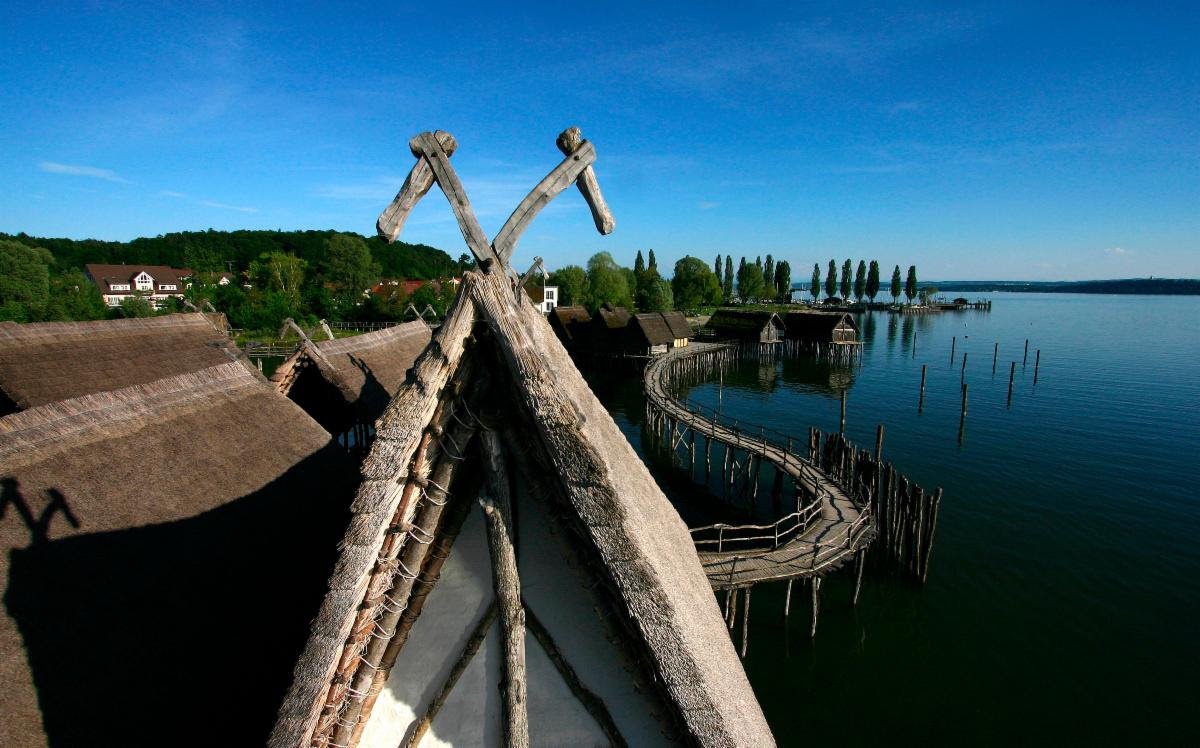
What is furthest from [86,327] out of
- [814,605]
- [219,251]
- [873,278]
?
[873,278]

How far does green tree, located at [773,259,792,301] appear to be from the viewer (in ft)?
411

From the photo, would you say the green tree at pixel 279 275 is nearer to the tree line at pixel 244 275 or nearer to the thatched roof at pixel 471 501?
the tree line at pixel 244 275

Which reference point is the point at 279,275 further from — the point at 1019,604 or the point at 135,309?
the point at 1019,604

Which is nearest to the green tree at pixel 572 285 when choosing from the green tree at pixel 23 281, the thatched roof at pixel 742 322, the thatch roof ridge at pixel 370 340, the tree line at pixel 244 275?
the tree line at pixel 244 275

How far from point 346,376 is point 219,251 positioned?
111 meters

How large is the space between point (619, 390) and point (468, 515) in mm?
38733

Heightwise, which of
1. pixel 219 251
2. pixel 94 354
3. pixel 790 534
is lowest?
pixel 790 534

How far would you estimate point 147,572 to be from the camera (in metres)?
4.61

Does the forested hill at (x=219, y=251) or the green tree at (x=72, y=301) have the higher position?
the forested hill at (x=219, y=251)

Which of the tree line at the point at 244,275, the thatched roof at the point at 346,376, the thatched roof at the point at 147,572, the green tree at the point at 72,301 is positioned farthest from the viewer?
the tree line at the point at 244,275

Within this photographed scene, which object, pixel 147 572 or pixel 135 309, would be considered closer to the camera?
pixel 147 572

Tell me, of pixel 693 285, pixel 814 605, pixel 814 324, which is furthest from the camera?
pixel 693 285

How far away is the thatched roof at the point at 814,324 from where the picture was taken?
54.7 meters

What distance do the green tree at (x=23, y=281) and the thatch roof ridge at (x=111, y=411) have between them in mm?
52146
